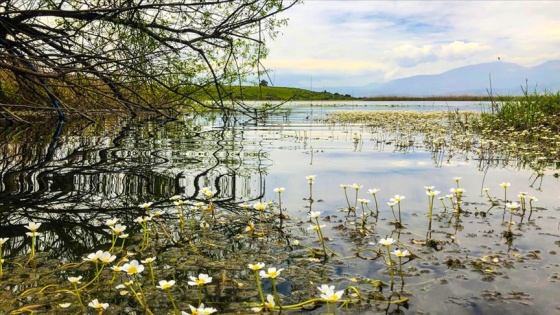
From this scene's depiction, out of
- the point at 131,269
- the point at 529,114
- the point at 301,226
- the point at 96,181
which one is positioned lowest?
the point at 301,226

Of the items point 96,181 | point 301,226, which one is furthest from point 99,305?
point 96,181

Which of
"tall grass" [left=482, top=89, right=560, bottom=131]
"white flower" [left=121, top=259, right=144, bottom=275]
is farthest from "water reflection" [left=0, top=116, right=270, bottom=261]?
"tall grass" [left=482, top=89, right=560, bottom=131]

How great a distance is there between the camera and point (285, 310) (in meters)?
2.74

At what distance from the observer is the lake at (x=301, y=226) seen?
3012 millimetres

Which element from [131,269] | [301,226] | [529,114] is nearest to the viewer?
[131,269]

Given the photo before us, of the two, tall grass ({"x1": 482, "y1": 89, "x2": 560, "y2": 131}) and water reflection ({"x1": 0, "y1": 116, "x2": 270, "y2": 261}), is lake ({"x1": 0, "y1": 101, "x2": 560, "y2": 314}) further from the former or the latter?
tall grass ({"x1": 482, "y1": 89, "x2": 560, "y2": 131})

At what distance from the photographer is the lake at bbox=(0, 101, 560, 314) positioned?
3.01 m

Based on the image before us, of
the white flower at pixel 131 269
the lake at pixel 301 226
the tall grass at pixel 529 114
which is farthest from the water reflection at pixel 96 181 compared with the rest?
the tall grass at pixel 529 114

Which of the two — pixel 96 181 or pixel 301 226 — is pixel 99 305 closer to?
pixel 301 226

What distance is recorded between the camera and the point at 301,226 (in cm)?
457

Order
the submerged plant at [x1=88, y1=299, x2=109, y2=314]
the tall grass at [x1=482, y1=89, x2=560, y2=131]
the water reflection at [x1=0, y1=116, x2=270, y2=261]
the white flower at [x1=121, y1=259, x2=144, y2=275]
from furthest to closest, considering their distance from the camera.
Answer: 1. the tall grass at [x1=482, y1=89, x2=560, y2=131]
2. the water reflection at [x1=0, y1=116, x2=270, y2=261]
3. the white flower at [x1=121, y1=259, x2=144, y2=275]
4. the submerged plant at [x1=88, y1=299, x2=109, y2=314]

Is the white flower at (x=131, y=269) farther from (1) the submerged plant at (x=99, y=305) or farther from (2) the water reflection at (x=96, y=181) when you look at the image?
(2) the water reflection at (x=96, y=181)

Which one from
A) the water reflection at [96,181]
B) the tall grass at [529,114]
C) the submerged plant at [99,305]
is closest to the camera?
the submerged plant at [99,305]

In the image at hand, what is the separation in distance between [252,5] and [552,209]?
580 centimetres
